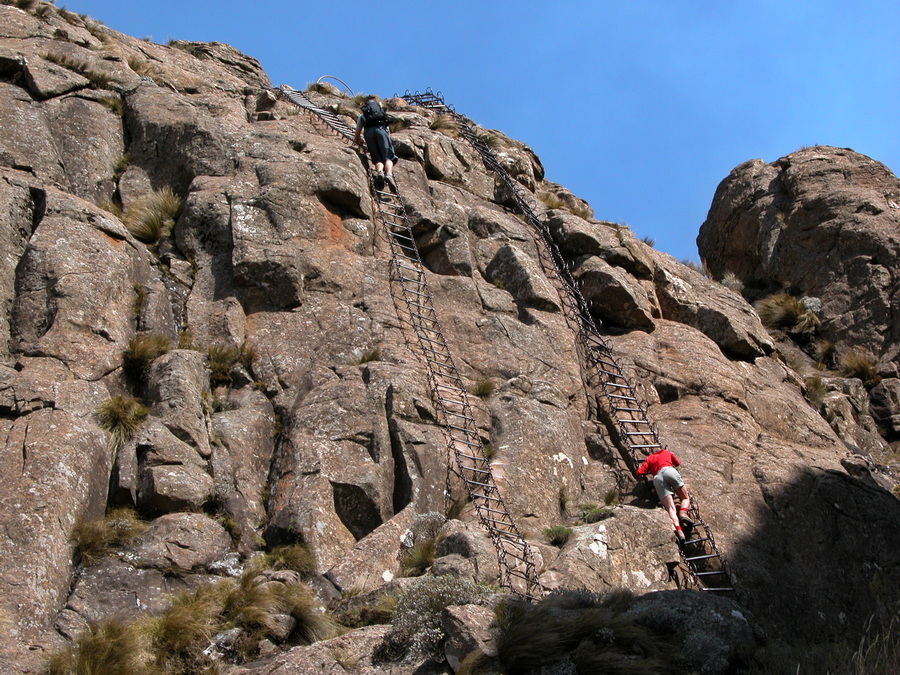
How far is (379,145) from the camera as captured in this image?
55.7ft

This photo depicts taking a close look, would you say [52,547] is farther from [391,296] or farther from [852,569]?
[852,569]

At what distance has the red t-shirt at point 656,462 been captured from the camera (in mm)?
12484

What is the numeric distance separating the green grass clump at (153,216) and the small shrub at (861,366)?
14126mm

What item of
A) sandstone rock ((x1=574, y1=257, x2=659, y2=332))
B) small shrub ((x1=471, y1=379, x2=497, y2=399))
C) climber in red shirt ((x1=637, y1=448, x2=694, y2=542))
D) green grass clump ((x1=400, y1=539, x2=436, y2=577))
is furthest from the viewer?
sandstone rock ((x1=574, y1=257, x2=659, y2=332))

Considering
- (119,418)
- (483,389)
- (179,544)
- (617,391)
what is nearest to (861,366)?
(617,391)

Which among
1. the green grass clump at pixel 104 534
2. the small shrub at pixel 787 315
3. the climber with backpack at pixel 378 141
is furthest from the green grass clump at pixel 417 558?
the small shrub at pixel 787 315

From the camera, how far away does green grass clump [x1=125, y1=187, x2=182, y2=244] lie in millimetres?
14023

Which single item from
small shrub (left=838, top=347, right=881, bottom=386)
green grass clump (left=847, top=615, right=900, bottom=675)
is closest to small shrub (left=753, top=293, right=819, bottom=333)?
small shrub (left=838, top=347, right=881, bottom=386)

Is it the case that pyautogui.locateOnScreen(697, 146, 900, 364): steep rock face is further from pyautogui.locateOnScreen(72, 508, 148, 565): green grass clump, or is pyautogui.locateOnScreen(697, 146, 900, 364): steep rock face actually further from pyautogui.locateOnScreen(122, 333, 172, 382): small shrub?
pyautogui.locateOnScreen(72, 508, 148, 565): green grass clump

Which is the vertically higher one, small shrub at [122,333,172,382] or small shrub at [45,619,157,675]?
small shrub at [122,333,172,382]

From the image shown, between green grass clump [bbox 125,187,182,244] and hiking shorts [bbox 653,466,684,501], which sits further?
green grass clump [bbox 125,187,182,244]

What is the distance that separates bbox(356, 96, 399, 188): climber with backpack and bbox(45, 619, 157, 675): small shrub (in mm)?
10518

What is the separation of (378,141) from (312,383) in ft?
20.7

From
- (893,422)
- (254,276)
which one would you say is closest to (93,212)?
(254,276)
